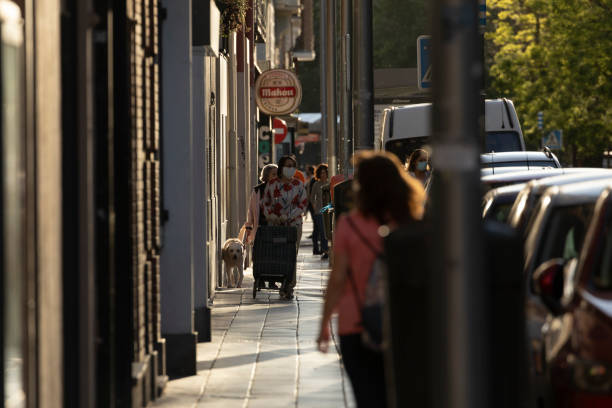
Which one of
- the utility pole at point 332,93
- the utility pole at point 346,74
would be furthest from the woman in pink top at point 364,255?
the utility pole at point 332,93

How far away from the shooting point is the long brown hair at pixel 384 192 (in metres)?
6.34

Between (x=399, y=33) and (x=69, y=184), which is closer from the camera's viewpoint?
(x=69, y=184)

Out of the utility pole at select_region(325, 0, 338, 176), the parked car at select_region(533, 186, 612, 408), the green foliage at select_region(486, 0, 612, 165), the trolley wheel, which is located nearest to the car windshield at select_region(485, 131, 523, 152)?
the trolley wheel

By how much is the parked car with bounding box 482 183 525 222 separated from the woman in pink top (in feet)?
10.7

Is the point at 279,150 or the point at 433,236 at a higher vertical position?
the point at 279,150

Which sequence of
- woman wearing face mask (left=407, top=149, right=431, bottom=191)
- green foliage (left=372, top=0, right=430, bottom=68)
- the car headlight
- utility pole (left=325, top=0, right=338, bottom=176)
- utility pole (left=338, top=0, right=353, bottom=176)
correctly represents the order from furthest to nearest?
green foliage (left=372, top=0, right=430, bottom=68), utility pole (left=325, top=0, right=338, bottom=176), utility pole (left=338, top=0, right=353, bottom=176), woman wearing face mask (left=407, top=149, right=431, bottom=191), the car headlight

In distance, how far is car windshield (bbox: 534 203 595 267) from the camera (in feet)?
24.5

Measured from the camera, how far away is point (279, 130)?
133ft

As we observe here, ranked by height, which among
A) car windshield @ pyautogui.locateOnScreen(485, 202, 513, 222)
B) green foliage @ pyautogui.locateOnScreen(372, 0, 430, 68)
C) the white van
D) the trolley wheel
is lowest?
the trolley wheel

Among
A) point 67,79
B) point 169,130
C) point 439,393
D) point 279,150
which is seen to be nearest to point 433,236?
point 439,393

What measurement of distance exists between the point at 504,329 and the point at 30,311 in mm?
2015

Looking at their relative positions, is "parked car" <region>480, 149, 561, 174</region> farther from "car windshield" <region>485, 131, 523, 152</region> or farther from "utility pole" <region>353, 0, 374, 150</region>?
"car windshield" <region>485, 131, 523, 152</region>

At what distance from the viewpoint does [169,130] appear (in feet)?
36.6

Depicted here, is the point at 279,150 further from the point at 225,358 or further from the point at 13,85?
the point at 13,85
